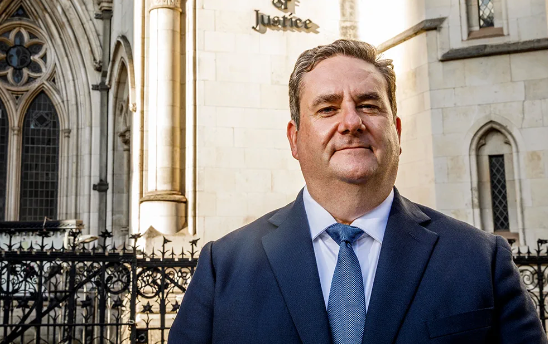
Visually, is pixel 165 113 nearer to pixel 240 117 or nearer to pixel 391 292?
pixel 240 117

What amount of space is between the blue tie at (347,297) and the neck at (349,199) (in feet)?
0.16

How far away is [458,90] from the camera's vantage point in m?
9.56

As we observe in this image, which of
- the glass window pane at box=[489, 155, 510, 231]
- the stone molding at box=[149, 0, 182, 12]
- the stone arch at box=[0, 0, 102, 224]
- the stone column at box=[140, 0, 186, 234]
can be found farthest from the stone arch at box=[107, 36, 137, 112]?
→ the glass window pane at box=[489, 155, 510, 231]

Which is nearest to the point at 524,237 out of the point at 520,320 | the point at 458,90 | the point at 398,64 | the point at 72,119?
the point at 458,90

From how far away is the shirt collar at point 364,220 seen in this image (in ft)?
5.85

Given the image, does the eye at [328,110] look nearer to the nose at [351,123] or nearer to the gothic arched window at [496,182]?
the nose at [351,123]

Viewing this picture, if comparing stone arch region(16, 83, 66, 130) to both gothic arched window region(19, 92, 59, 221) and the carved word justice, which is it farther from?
the carved word justice

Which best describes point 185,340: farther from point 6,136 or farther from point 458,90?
Result: point 6,136

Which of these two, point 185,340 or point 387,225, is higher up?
point 387,225

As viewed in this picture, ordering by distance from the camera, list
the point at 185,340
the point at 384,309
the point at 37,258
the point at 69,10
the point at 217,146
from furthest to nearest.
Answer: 1. the point at 69,10
2. the point at 217,146
3. the point at 37,258
4. the point at 185,340
5. the point at 384,309

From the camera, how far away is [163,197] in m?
9.39

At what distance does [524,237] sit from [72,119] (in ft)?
39.6

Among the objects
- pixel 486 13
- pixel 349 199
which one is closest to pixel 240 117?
pixel 486 13

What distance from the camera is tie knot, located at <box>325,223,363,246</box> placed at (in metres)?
1.76
